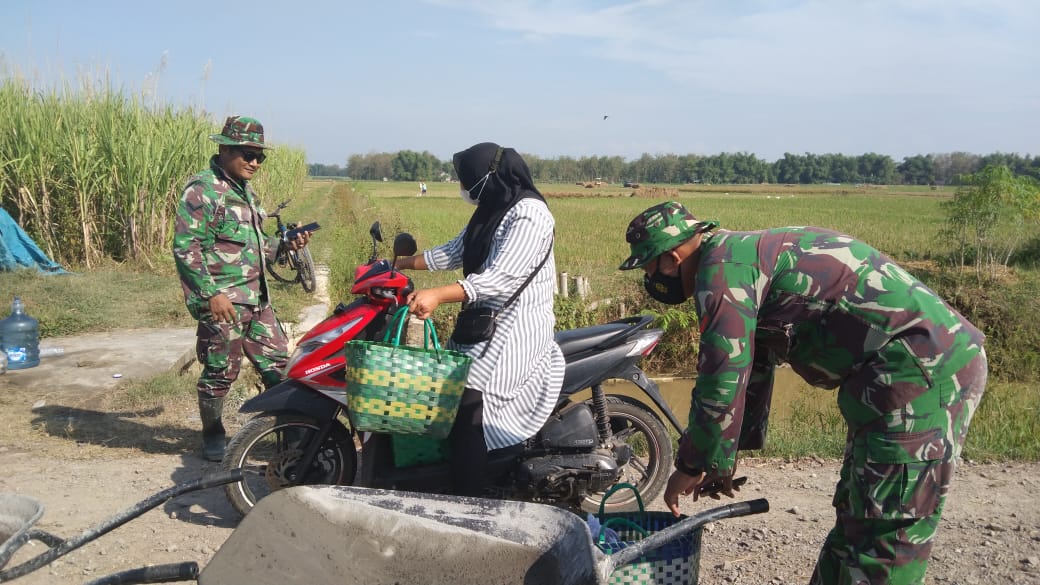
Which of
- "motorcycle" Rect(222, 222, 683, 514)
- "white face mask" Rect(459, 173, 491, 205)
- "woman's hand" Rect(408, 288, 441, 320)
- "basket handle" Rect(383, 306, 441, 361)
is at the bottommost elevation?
"motorcycle" Rect(222, 222, 683, 514)

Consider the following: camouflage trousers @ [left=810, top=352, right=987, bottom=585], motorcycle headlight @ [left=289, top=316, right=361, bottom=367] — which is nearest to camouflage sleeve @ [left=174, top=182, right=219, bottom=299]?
motorcycle headlight @ [left=289, top=316, right=361, bottom=367]

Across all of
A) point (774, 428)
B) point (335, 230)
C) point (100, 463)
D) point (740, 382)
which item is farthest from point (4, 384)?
point (335, 230)

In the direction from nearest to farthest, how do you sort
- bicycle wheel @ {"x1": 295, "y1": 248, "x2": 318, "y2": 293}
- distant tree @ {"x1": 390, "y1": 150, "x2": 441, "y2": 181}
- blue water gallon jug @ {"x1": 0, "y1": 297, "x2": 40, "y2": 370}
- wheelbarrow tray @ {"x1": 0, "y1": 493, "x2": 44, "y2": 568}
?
wheelbarrow tray @ {"x1": 0, "y1": 493, "x2": 44, "y2": 568}, blue water gallon jug @ {"x1": 0, "y1": 297, "x2": 40, "y2": 370}, bicycle wheel @ {"x1": 295, "y1": 248, "x2": 318, "y2": 293}, distant tree @ {"x1": 390, "y1": 150, "x2": 441, "y2": 181}

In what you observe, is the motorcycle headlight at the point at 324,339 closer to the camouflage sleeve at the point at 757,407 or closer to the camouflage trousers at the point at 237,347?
the camouflage trousers at the point at 237,347

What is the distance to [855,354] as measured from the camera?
2.34 m

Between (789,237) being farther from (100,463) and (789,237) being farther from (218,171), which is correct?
(100,463)

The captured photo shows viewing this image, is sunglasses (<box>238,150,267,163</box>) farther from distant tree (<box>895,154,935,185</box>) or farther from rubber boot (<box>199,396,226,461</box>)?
distant tree (<box>895,154,935,185</box>)

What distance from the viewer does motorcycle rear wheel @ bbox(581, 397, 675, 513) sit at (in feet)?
14.4

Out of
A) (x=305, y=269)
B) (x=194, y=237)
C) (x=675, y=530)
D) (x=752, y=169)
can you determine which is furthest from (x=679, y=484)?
(x=752, y=169)

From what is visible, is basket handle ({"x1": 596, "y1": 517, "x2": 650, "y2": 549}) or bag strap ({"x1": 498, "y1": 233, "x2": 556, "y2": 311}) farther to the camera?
bag strap ({"x1": 498, "y1": 233, "x2": 556, "y2": 311})

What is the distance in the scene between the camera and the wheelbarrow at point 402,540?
2355mm

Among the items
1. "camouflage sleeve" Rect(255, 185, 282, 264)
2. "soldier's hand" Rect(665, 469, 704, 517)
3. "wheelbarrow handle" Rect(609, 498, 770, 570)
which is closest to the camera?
"wheelbarrow handle" Rect(609, 498, 770, 570)

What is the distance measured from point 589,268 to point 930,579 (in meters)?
9.90

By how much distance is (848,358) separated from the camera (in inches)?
93.0
